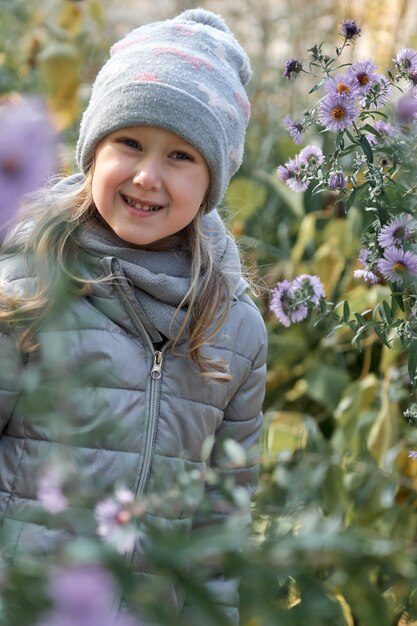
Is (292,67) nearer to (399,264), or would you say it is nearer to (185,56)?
(185,56)

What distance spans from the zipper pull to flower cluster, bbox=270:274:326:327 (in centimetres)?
20

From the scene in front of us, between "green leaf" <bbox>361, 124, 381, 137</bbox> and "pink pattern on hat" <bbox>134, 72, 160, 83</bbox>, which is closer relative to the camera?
"green leaf" <bbox>361, 124, 381, 137</bbox>

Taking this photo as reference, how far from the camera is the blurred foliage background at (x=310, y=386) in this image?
62cm

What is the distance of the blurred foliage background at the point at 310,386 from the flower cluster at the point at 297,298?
83 millimetres

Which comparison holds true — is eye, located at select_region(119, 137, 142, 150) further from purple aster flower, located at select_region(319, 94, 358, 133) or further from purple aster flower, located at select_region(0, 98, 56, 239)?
purple aster flower, located at select_region(0, 98, 56, 239)

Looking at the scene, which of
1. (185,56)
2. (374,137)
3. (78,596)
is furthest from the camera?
(185,56)

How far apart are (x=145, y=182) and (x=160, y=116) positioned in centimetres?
11

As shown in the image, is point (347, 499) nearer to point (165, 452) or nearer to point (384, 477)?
point (165, 452)

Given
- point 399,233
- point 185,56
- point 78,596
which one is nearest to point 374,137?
point 399,233

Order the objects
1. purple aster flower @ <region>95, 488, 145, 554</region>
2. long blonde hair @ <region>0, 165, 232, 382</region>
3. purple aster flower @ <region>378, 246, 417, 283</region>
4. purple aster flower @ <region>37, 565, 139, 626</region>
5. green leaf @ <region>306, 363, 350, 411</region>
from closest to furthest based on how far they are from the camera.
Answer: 1. purple aster flower @ <region>37, 565, 139, 626</region>
2. purple aster flower @ <region>95, 488, 145, 554</region>
3. purple aster flower @ <region>378, 246, 417, 283</region>
4. long blonde hair @ <region>0, 165, 232, 382</region>
5. green leaf @ <region>306, 363, 350, 411</region>

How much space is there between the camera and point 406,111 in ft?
4.35

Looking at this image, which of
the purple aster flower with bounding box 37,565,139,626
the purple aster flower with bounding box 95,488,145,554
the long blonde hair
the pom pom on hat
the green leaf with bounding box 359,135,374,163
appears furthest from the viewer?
the pom pom on hat

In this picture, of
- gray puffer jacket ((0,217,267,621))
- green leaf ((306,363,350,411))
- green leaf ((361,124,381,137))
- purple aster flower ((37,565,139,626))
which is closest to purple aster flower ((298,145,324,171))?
green leaf ((361,124,381,137))

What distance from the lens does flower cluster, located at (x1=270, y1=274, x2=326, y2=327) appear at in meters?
1.58
